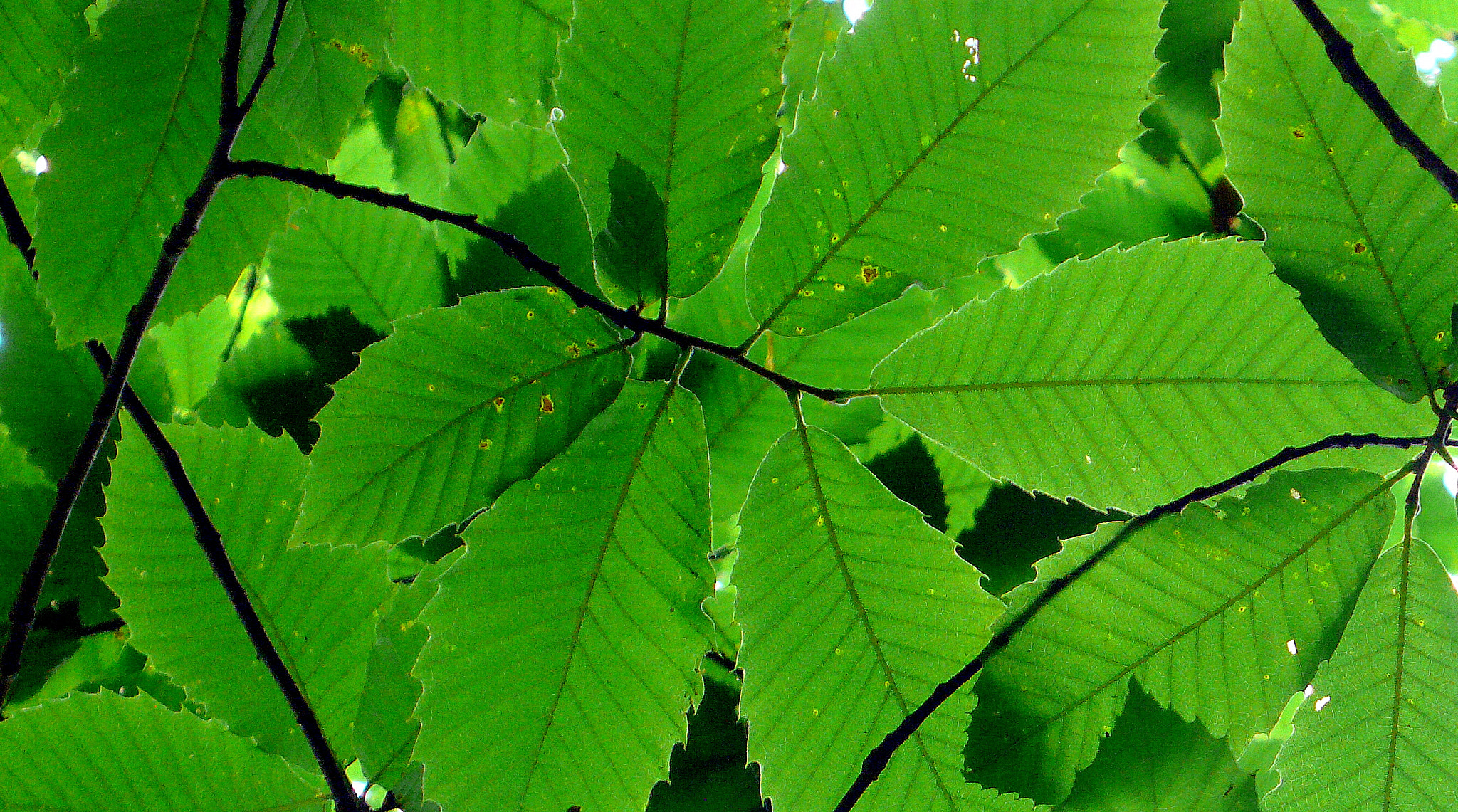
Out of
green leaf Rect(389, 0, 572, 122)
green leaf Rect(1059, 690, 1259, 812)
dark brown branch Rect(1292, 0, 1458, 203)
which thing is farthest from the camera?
green leaf Rect(389, 0, 572, 122)

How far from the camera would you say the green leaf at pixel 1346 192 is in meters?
0.58

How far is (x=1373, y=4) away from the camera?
1176 millimetres

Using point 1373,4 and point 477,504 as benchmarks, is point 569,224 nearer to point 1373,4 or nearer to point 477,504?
point 477,504

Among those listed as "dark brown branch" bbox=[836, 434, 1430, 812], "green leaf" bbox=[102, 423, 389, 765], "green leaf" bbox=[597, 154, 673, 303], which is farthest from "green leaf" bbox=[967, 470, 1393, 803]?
"green leaf" bbox=[102, 423, 389, 765]

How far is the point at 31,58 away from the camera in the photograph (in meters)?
0.72

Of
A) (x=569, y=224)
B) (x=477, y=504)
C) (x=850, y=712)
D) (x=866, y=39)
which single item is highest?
(x=569, y=224)

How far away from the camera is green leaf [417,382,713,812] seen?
61cm

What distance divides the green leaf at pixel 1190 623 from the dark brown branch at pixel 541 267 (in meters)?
0.22

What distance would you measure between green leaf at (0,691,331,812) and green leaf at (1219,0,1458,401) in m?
0.85

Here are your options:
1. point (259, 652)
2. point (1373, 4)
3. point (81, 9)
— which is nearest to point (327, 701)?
point (259, 652)

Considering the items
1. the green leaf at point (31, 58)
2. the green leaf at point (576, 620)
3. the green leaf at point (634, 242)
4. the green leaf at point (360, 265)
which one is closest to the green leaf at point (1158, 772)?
the green leaf at point (576, 620)

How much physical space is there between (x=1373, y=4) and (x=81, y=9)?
133 cm

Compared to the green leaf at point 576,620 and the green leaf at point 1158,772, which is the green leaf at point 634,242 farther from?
the green leaf at point 1158,772

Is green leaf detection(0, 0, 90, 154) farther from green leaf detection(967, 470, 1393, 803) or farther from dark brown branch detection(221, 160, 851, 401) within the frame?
green leaf detection(967, 470, 1393, 803)
